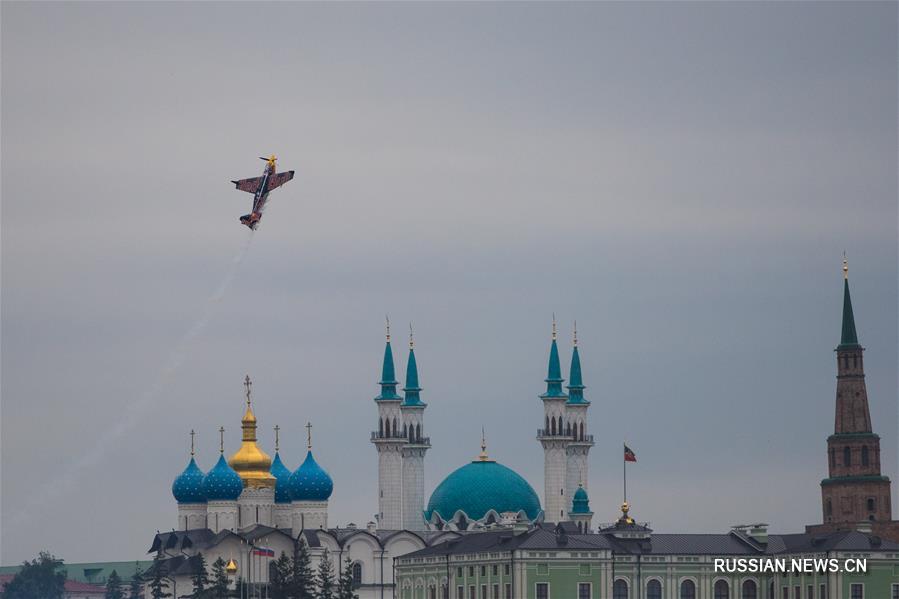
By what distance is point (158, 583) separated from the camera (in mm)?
133375

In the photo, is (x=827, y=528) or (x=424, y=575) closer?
(x=424, y=575)

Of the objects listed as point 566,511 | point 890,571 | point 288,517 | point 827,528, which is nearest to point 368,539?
point 288,517

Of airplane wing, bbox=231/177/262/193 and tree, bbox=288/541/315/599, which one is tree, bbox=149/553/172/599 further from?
airplane wing, bbox=231/177/262/193

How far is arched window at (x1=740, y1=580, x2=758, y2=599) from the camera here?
369 ft

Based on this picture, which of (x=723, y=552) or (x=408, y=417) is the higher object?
(x=408, y=417)

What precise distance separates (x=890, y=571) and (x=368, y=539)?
131 feet

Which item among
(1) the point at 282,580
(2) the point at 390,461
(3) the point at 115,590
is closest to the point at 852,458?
(2) the point at 390,461

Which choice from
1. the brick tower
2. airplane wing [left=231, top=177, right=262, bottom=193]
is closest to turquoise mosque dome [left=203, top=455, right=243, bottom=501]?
the brick tower

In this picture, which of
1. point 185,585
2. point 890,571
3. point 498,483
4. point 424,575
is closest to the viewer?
point 890,571

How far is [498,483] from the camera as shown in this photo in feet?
488

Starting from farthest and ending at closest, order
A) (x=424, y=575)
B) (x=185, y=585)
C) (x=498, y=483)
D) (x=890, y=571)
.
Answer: (x=498, y=483)
(x=185, y=585)
(x=424, y=575)
(x=890, y=571)

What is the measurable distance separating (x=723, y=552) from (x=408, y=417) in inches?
1566

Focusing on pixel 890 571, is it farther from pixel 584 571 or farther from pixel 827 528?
pixel 827 528

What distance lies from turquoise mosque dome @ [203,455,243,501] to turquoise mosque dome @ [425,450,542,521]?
13730mm
